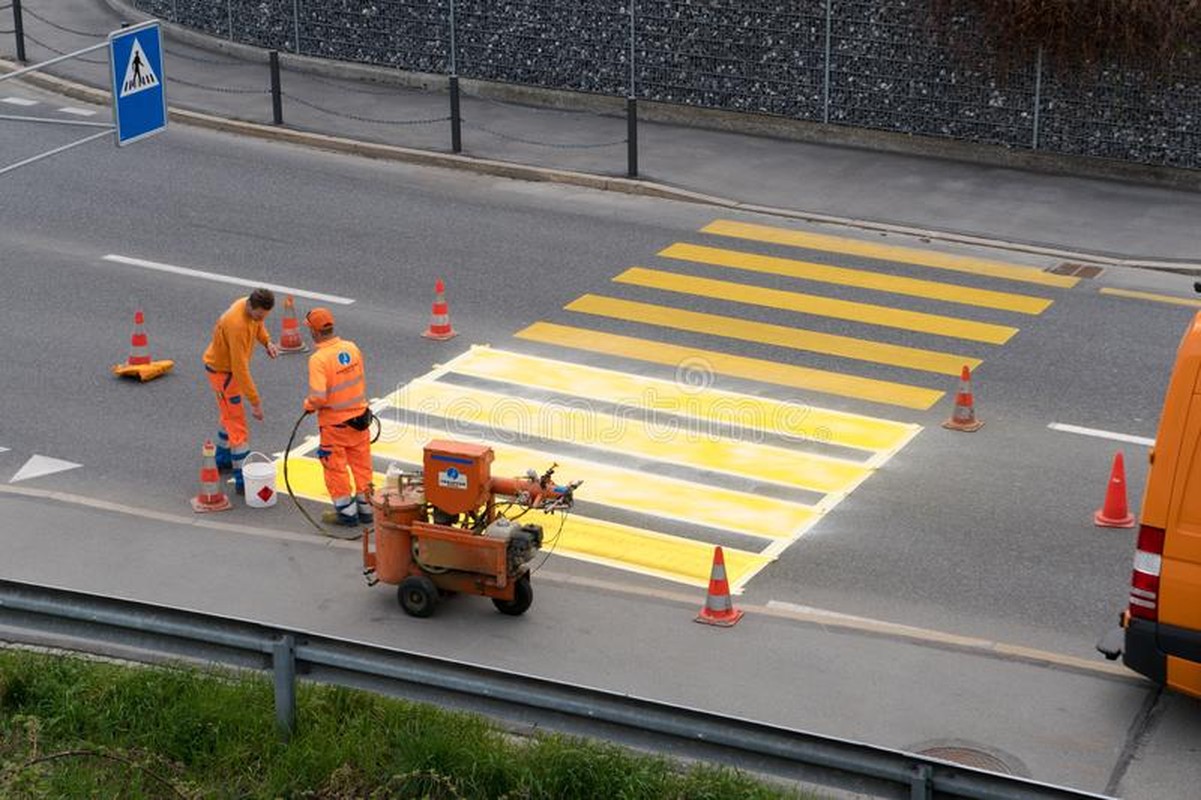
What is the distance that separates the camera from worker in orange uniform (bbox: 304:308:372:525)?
1431cm

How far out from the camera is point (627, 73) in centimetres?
2623

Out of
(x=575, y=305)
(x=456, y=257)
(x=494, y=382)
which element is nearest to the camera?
(x=494, y=382)

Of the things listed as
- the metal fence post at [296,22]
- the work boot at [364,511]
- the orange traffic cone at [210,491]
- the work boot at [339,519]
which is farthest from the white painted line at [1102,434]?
the metal fence post at [296,22]

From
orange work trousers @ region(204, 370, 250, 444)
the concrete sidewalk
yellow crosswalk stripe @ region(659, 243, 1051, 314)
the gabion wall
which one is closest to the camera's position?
orange work trousers @ region(204, 370, 250, 444)

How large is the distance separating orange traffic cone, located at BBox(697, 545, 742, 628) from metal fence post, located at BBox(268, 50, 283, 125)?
46.7 feet

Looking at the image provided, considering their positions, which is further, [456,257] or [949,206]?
[949,206]

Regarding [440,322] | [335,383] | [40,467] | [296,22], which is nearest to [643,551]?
[335,383]

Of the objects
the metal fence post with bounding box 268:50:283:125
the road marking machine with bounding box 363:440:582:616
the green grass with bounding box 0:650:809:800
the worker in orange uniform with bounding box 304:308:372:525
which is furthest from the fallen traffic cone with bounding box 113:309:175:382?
the metal fence post with bounding box 268:50:283:125

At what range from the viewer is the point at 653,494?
15.4 meters

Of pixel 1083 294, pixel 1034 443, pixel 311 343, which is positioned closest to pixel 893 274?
pixel 1083 294

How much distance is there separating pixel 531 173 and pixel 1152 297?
303 inches

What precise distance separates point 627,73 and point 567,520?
40.7ft

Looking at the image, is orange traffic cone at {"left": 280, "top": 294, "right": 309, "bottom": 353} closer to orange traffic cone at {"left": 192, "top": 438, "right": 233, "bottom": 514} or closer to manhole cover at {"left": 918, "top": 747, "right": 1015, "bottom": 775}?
orange traffic cone at {"left": 192, "top": 438, "right": 233, "bottom": 514}

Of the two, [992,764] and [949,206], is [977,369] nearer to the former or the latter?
[949,206]
